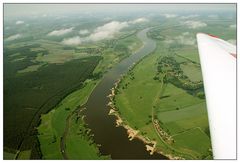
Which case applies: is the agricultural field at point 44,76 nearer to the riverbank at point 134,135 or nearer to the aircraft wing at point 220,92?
the riverbank at point 134,135

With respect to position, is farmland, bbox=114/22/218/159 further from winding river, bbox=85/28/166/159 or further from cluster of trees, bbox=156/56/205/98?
winding river, bbox=85/28/166/159

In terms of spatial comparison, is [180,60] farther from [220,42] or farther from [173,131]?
[220,42]

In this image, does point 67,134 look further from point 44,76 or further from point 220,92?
point 44,76

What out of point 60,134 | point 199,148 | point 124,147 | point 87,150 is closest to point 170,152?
point 199,148

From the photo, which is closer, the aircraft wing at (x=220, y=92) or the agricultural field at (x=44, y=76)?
the aircraft wing at (x=220, y=92)

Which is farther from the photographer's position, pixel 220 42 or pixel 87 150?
pixel 87 150

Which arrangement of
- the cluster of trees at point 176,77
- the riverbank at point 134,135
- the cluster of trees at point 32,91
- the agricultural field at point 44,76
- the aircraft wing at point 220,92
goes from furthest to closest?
the cluster of trees at point 176,77 < the cluster of trees at point 32,91 < the agricultural field at point 44,76 < the riverbank at point 134,135 < the aircraft wing at point 220,92

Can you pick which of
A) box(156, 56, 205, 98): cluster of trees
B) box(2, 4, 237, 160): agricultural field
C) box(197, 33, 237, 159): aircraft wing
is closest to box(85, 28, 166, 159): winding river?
box(2, 4, 237, 160): agricultural field

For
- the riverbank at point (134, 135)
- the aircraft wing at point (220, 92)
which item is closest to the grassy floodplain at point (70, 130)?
the riverbank at point (134, 135)
